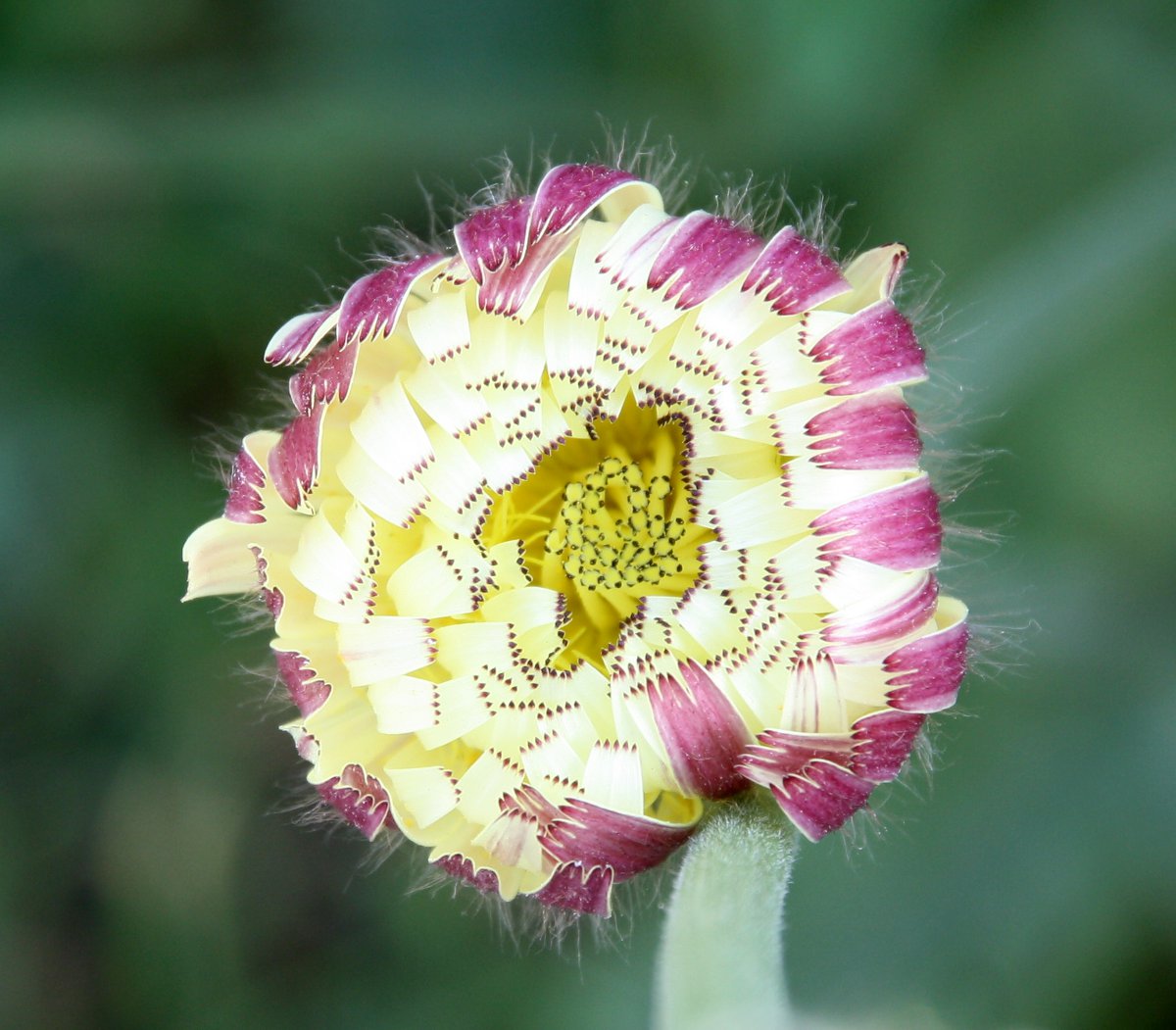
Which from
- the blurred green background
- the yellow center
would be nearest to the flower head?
the yellow center

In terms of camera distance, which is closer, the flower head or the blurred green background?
the flower head

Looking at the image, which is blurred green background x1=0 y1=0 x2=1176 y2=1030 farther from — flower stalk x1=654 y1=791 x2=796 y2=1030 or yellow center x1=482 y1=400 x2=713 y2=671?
yellow center x1=482 y1=400 x2=713 y2=671

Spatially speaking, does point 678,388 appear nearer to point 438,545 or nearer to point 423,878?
point 438,545

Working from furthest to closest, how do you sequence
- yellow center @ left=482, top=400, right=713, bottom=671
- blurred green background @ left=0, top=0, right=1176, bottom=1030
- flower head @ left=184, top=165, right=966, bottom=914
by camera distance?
blurred green background @ left=0, top=0, right=1176, bottom=1030, yellow center @ left=482, top=400, right=713, bottom=671, flower head @ left=184, top=165, right=966, bottom=914

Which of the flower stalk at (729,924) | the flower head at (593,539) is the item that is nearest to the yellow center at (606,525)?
the flower head at (593,539)

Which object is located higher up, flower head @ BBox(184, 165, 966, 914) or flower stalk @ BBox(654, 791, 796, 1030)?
flower head @ BBox(184, 165, 966, 914)

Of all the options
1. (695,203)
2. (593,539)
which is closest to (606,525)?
(593,539)

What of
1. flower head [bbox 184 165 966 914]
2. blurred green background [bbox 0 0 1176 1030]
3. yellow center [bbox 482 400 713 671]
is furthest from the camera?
blurred green background [bbox 0 0 1176 1030]
